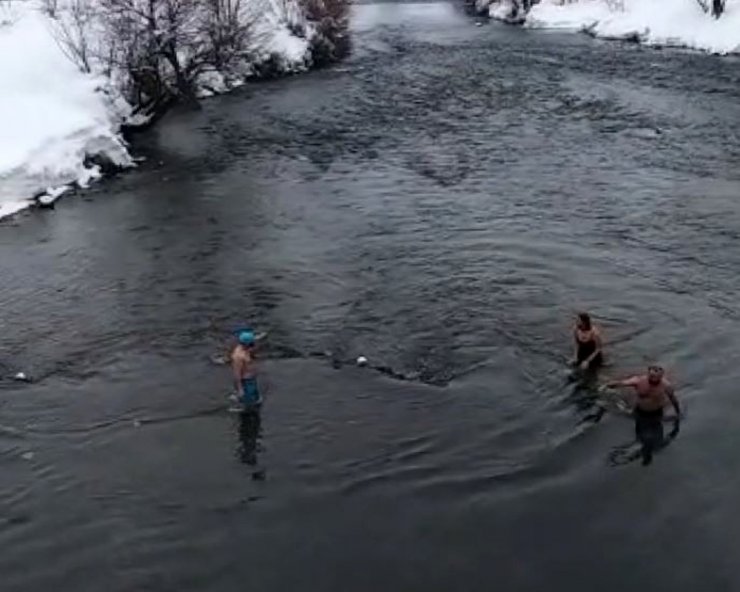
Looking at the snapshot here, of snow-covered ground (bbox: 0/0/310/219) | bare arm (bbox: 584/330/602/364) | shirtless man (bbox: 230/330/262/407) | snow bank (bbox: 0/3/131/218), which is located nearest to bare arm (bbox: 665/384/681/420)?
bare arm (bbox: 584/330/602/364)

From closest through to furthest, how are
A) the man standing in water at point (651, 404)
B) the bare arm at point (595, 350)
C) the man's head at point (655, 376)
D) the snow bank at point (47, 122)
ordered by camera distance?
the man's head at point (655, 376), the man standing in water at point (651, 404), the bare arm at point (595, 350), the snow bank at point (47, 122)

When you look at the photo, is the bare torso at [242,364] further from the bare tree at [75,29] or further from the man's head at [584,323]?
the bare tree at [75,29]

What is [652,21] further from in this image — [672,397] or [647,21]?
[672,397]

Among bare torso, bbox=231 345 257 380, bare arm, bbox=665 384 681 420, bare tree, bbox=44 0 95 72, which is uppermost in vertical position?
bare tree, bbox=44 0 95 72

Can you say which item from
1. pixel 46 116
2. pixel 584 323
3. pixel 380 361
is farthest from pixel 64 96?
pixel 584 323

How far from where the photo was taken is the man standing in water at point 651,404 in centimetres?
1676

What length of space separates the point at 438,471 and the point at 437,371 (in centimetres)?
334

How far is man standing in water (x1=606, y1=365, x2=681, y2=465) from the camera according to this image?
16.8 metres

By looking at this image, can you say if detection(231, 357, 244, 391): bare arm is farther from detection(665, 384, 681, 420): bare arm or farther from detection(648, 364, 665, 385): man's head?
detection(665, 384, 681, 420): bare arm

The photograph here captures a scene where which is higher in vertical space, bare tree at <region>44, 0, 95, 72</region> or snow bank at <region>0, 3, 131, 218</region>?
bare tree at <region>44, 0, 95, 72</region>

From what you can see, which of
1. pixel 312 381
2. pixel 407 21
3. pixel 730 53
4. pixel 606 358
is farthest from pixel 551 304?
pixel 407 21

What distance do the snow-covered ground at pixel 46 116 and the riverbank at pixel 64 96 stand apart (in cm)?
3

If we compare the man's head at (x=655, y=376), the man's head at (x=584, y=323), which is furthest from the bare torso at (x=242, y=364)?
the man's head at (x=655, y=376)

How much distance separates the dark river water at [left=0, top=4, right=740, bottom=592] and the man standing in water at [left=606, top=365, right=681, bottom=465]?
1.07ft
